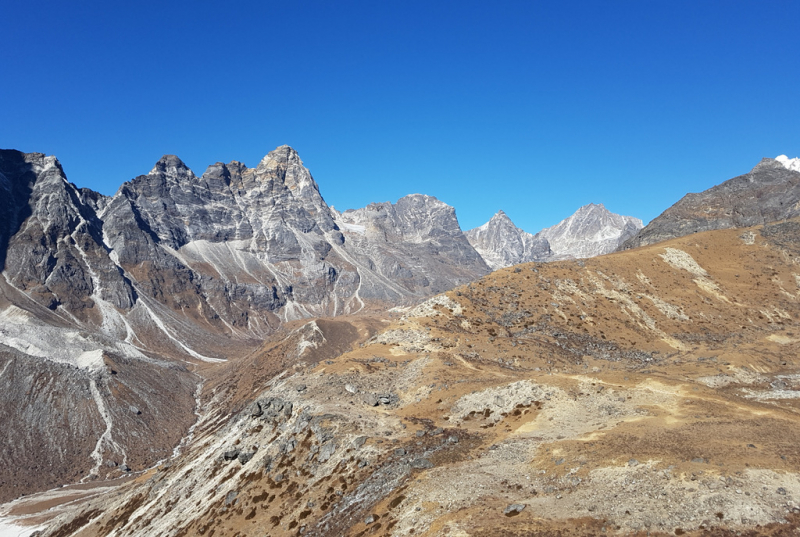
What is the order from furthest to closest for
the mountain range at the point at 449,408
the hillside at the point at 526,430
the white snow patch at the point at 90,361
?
1. the white snow patch at the point at 90,361
2. the mountain range at the point at 449,408
3. the hillside at the point at 526,430

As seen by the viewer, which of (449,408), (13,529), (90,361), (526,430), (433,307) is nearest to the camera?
(526,430)

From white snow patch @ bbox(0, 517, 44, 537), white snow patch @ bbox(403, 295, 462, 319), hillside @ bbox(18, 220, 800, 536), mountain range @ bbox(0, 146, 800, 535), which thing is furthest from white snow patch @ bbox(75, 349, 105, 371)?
white snow patch @ bbox(403, 295, 462, 319)

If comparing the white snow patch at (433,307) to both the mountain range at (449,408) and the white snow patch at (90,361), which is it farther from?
the white snow patch at (90,361)

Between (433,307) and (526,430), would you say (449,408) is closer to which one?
(526,430)

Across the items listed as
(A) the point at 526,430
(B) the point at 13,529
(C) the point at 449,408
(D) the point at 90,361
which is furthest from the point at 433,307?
(D) the point at 90,361

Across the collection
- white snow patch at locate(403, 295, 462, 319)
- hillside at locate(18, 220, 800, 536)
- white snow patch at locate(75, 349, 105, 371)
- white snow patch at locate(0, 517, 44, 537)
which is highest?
white snow patch at locate(75, 349, 105, 371)

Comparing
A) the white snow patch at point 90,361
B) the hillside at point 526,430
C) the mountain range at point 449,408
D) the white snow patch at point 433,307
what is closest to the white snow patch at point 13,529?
the hillside at point 526,430

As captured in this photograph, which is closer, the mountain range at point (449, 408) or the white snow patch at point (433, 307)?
the mountain range at point (449, 408)

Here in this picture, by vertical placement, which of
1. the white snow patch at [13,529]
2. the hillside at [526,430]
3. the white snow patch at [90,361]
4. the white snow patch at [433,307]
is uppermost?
the white snow patch at [90,361]

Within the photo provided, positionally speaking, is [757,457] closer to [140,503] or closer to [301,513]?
[301,513]

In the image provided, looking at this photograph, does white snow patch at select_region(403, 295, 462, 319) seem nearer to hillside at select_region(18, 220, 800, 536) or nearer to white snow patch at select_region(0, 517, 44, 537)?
hillside at select_region(18, 220, 800, 536)

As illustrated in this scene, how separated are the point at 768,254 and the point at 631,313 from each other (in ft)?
196

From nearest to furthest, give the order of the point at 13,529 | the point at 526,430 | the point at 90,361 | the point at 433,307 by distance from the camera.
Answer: the point at 526,430, the point at 433,307, the point at 13,529, the point at 90,361

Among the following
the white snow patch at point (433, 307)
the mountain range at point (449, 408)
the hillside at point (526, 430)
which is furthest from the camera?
the white snow patch at point (433, 307)
